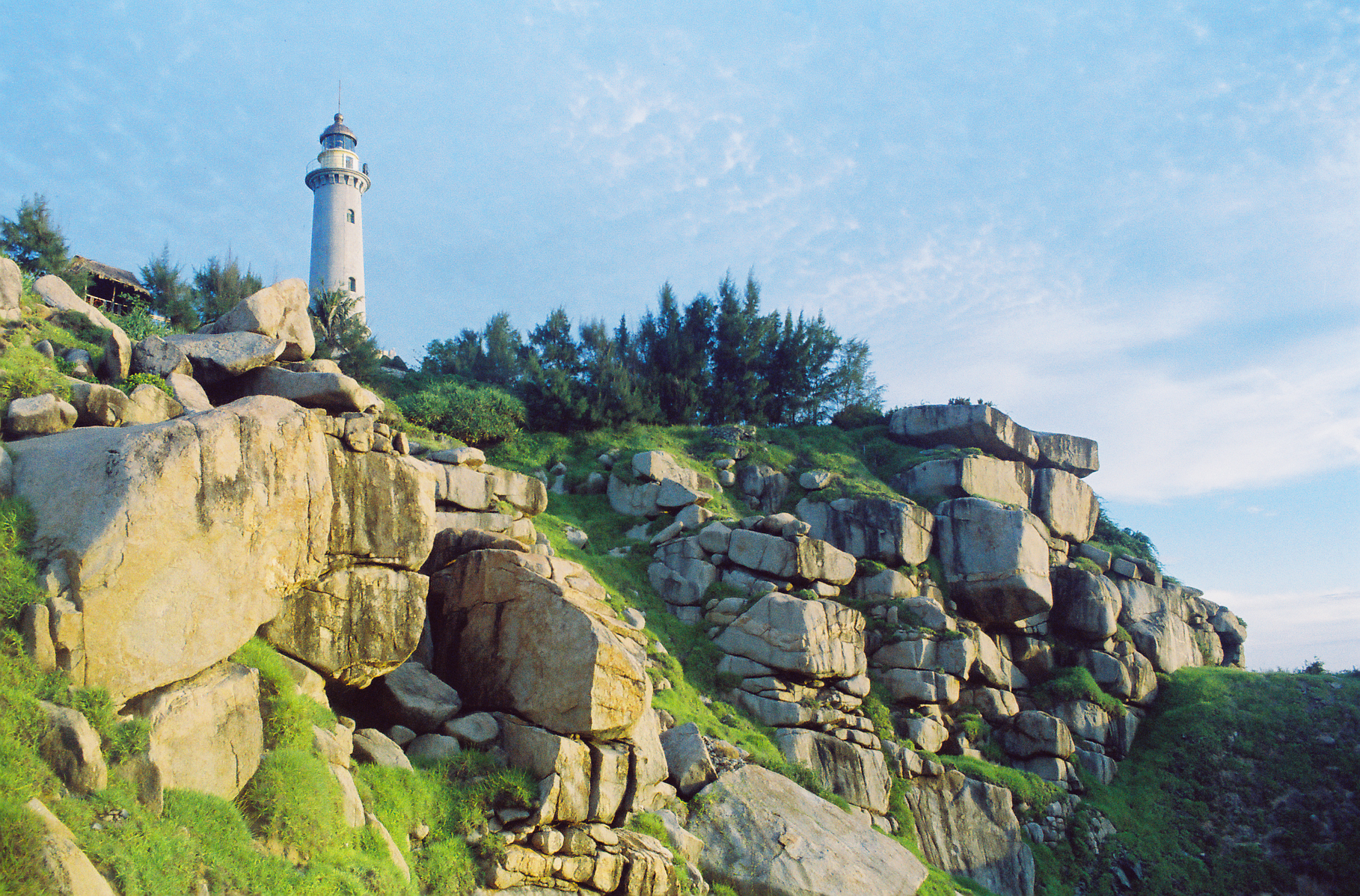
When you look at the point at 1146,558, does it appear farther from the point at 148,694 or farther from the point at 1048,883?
the point at 148,694

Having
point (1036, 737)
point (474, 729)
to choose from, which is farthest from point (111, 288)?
point (1036, 737)

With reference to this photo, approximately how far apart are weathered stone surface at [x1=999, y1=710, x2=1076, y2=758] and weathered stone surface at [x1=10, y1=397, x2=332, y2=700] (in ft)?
69.2

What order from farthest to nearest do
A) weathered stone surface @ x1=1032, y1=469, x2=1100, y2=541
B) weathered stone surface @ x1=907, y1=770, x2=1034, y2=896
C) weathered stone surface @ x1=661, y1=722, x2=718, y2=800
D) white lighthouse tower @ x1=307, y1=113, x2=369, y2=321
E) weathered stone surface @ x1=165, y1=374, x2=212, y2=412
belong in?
white lighthouse tower @ x1=307, y1=113, x2=369, y2=321
weathered stone surface @ x1=1032, y1=469, x2=1100, y2=541
weathered stone surface @ x1=907, y1=770, x2=1034, y2=896
weathered stone surface @ x1=661, y1=722, x2=718, y2=800
weathered stone surface @ x1=165, y1=374, x2=212, y2=412

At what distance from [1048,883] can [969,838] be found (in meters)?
2.55

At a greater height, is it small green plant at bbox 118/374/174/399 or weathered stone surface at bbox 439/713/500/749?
small green plant at bbox 118/374/174/399

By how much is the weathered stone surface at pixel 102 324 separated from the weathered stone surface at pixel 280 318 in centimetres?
202

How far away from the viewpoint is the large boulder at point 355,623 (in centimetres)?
1118

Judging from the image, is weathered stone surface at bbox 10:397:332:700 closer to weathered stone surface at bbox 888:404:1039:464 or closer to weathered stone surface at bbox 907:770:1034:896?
weathered stone surface at bbox 907:770:1034:896

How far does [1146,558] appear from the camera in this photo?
33.6m

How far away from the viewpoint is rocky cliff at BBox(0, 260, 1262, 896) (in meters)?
8.56

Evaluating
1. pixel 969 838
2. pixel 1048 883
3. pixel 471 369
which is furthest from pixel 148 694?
pixel 471 369

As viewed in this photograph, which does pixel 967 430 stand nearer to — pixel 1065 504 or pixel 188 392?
pixel 1065 504

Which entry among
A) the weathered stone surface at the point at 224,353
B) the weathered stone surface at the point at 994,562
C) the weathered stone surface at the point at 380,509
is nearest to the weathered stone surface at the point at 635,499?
the weathered stone surface at the point at 994,562

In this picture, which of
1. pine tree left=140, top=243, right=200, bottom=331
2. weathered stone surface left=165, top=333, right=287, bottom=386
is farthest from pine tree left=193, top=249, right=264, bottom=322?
weathered stone surface left=165, top=333, right=287, bottom=386
